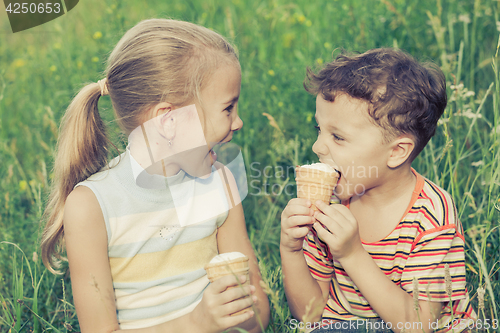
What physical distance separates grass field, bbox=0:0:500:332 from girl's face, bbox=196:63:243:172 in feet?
1.53

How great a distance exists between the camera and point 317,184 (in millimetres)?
1649

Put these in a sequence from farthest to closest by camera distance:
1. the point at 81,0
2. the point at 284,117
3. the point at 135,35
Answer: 1. the point at 81,0
2. the point at 284,117
3. the point at 135,35

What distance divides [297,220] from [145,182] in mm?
616

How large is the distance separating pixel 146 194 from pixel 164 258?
27cm

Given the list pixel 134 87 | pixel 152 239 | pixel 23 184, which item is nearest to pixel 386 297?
pixel 152 239

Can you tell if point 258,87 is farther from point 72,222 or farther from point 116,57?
point 72,222

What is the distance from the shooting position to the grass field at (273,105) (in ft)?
6.97

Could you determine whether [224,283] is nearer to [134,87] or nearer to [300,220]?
[300,220]

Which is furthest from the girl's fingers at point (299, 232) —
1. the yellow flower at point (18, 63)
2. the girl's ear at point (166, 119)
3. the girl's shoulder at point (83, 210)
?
the yellow flower at point (18, 63)

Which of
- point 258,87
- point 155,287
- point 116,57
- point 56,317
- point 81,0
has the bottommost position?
point 56,317

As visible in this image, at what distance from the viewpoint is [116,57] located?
1.71 m

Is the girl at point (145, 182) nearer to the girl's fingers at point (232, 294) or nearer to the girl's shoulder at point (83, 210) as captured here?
the girl's shoulder at point (83, 210)

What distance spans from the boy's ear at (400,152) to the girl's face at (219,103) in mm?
660

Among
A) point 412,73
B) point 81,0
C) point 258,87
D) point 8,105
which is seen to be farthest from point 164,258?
point 81,0
